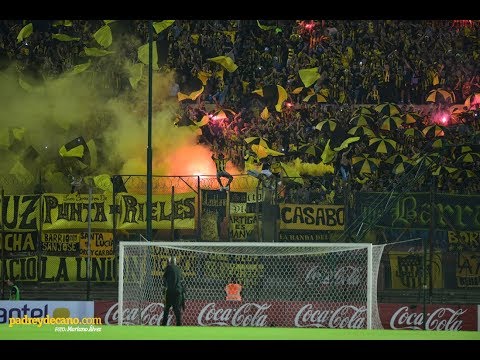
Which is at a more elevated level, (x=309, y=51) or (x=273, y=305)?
(x=309, y=51)

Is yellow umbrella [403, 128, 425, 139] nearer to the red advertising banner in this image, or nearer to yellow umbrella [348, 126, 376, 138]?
yellow umbrella [348, 126, 376, 138]

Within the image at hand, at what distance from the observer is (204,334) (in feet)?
48.0

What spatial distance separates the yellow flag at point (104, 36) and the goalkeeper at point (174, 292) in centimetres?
1436

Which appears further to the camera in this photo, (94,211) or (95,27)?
(95,27)

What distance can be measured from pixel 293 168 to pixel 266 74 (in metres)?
3.74

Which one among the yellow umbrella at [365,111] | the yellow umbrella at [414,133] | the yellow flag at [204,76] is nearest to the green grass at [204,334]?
the yellow umbrella at [414,133]

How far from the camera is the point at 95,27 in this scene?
2992 centimetres

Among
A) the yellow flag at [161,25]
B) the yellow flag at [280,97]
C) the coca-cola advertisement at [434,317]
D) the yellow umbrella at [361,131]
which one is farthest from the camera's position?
the yellow flag at [161,25]

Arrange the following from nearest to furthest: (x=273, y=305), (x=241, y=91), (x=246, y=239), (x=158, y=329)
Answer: (x=158, y=329) < (x=273, y=305) < (x=246, y=239) < (x=241, y=91)

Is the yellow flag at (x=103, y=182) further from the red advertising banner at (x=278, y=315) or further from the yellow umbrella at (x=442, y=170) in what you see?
the yellow umbrella at (x=442, y=170)

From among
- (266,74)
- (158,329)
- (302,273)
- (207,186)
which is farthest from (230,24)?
(158,329)

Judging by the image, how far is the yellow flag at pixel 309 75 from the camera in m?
28.6
